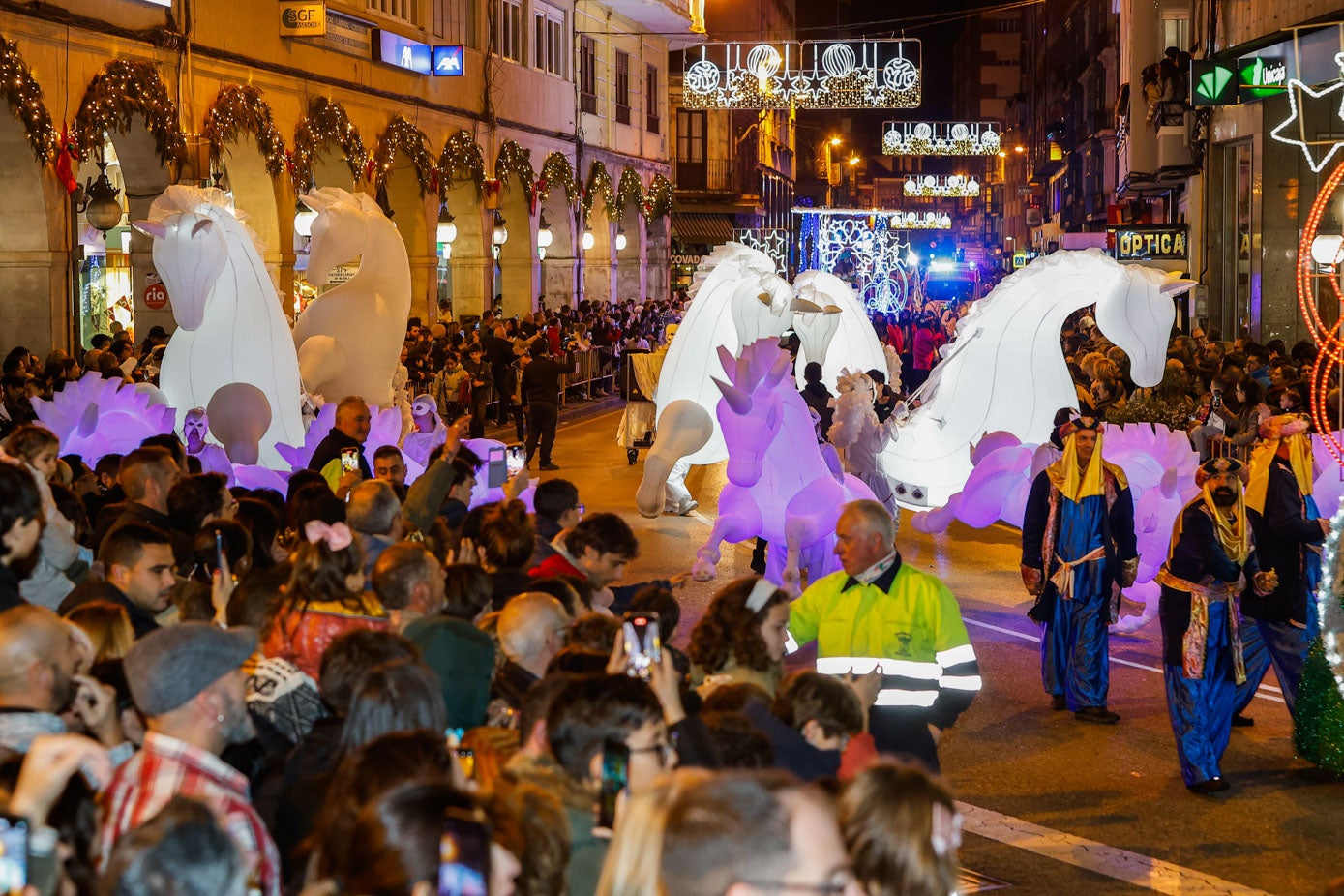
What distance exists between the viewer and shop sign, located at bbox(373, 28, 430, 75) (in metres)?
26.5

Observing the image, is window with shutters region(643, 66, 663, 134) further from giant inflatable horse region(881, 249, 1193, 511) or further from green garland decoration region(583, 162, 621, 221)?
giant inflatable horse region(881, 249, 1193, 511)

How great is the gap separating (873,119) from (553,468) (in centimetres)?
11367

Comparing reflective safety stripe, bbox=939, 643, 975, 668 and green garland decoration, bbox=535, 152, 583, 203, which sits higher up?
green garland decoration, bbox=535, 152, 583, 203

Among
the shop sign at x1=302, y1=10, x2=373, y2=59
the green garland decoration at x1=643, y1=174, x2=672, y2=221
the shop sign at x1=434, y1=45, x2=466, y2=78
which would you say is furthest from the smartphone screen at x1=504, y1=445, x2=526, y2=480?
the green garland decoration at x1=643, y1=174, x2=672, y2=221

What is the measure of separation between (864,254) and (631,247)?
6062mm

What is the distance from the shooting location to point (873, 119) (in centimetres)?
12988

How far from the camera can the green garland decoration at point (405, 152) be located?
2689 centimetres

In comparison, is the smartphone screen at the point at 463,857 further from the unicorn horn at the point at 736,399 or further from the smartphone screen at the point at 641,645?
the unicorn horn at the point at 736,399

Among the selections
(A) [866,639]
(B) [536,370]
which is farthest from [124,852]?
(B) [536,370]

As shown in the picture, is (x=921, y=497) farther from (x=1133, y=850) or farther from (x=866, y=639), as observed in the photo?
(x=866, y=639)

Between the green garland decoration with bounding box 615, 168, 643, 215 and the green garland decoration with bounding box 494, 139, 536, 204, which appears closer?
the green garland decoration with bounding box 494, 139, 536, 204

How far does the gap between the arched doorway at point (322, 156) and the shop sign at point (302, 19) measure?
115 cm

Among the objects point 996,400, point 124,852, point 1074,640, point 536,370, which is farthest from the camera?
point 536,370

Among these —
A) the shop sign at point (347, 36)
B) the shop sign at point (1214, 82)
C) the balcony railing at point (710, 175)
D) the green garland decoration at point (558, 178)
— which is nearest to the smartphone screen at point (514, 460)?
the shop sign at point (1214, 82)
